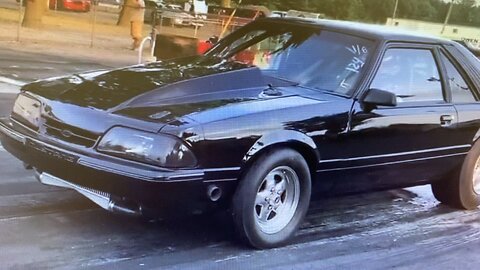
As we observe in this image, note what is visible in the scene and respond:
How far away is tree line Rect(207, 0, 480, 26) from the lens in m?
12.3

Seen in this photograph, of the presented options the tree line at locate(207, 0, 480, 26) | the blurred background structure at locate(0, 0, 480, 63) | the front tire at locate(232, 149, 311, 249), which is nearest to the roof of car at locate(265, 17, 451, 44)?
the front tire at locate(232, 149, 311, 249)

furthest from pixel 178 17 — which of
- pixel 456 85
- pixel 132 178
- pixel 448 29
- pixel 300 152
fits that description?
pixel 132 178

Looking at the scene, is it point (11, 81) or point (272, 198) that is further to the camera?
point (11, 81)

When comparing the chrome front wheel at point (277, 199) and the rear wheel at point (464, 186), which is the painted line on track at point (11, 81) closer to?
the rear wheel at point (464, 186)

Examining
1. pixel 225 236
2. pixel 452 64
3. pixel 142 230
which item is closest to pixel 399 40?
pixel 452 64

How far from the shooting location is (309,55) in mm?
5641

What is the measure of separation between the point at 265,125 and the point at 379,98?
1011mm

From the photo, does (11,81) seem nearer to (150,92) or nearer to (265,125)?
(150,92)

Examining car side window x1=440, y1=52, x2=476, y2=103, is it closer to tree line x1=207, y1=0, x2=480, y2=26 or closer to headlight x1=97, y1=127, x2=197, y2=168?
headlight x1=97, y1=127, x2=197, y2=168

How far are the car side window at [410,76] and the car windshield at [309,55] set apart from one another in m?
0.21

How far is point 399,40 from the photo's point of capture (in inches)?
229

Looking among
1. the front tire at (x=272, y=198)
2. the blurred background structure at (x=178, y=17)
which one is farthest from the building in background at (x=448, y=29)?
the front tire at (x=272, y=198)

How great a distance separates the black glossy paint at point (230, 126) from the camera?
4.38m

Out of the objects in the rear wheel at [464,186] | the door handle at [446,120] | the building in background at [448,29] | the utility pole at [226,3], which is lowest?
the rear wheel at [464,186]
